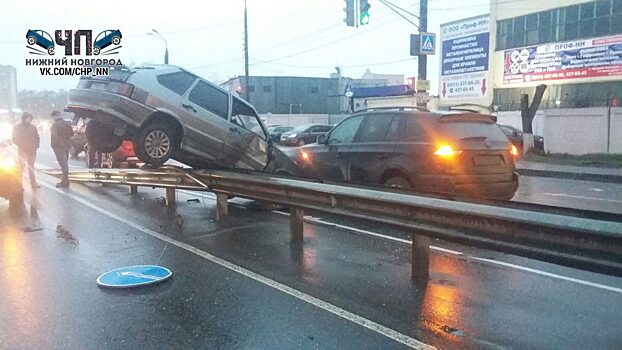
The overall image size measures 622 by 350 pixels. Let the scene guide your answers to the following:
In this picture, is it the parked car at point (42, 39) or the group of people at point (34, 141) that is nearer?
the group of people at point (34, 141)

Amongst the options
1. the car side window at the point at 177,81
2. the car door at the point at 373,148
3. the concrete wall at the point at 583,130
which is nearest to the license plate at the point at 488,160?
the car door at the point at 373,148

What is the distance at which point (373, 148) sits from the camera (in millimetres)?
8633

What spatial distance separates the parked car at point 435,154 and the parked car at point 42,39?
12.9 m

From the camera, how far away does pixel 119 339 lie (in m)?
4.05

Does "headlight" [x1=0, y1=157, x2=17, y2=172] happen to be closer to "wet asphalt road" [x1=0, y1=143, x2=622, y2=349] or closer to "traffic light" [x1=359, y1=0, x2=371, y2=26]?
"wet asphalt road" [x1=0, y1=143, x2=622, y2=349]

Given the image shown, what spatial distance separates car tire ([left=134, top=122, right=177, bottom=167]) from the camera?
9.12m

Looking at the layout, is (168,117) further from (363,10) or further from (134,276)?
(363,10)

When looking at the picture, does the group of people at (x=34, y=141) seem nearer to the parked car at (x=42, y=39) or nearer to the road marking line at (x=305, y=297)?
the parked car at (x=42, y=39)

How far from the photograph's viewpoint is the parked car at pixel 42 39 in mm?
17297

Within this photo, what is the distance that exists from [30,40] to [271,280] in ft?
50.2

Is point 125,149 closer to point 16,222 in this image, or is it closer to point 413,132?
point 16,222

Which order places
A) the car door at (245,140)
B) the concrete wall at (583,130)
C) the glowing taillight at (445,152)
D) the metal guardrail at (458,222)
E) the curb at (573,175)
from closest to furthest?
the metal guardrail at (458,222) < the glowing taillight at (445,152) < the car door at (245,140) < the curb at (573,175) < the concrete wall at (583,130)

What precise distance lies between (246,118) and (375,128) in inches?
108

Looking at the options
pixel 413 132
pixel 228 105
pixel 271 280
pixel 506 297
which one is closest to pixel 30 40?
pixel 228 105
